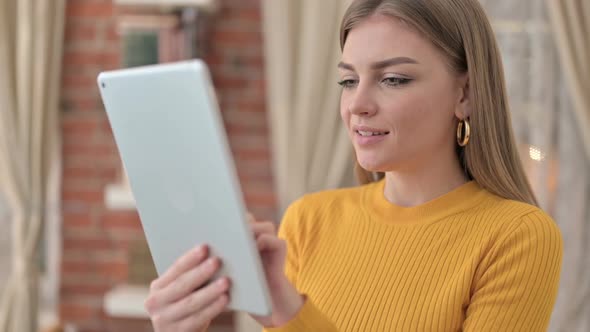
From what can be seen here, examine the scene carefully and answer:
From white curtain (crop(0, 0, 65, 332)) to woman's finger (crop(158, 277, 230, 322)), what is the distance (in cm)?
182

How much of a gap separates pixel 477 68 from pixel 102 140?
69.1 inches

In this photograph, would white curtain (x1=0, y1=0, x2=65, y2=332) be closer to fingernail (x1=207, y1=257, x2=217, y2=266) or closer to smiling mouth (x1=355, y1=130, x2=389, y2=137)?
smiling mouth (x1=355, y1=130, x2=389, y2=137)

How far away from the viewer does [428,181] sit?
1333 millimetres

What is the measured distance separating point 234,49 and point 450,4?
4.73 ft

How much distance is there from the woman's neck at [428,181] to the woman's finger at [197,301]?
0.54m

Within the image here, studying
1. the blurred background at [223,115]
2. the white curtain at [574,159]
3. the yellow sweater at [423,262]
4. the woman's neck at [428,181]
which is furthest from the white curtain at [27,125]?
the white curtain at [574,159]

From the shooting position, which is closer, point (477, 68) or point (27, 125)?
point (477, 68)

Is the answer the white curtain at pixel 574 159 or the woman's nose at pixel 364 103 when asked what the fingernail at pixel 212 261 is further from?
the white curtain at pixel 574 159

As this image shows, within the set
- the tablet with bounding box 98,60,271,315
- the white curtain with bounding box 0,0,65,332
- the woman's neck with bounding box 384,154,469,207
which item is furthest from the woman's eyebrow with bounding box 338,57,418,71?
the white curtain with bounding box 0,0,65,332

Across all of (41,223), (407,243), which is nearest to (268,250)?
(407,243)

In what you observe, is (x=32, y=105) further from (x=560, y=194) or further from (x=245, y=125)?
(x=560, y=194)

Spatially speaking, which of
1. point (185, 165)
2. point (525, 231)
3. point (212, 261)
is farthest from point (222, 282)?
point (525, 231)

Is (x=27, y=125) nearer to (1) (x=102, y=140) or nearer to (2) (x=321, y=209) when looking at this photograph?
(1) (x=102, y=140)

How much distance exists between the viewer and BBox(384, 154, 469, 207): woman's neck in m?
1.32
